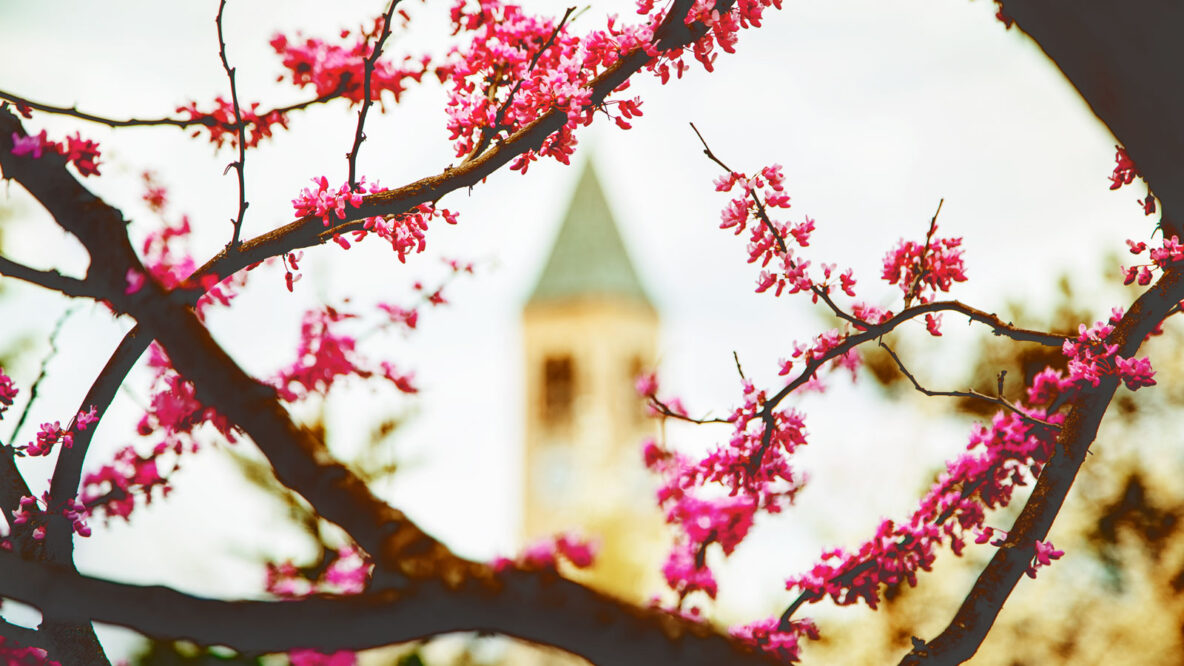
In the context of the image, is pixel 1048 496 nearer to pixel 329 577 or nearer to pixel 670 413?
Answer: pixel 670 413

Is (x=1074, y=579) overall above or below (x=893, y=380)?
below

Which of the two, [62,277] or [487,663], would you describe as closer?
[62,277]

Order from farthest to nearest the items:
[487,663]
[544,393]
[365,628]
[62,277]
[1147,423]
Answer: [544,393]
[487,663]
[1147,423]
[62,277]
[365,628]

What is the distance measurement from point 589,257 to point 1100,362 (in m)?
47.1

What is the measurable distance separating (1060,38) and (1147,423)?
534 centimetres

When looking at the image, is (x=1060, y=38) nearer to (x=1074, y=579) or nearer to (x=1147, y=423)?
(x=1147, y=423)

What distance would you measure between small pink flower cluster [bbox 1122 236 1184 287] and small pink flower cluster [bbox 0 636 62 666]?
326cm

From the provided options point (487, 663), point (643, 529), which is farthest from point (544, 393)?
point (487, 663)

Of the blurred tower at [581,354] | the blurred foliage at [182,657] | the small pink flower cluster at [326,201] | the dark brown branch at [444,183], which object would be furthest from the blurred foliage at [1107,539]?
the blurred tower at [581,354]

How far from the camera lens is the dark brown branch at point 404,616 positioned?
1603mm

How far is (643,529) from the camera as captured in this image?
70.8 feet

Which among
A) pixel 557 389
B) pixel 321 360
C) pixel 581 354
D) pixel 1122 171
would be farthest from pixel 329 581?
pixel 557 389

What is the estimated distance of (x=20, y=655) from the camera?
9.00 ft

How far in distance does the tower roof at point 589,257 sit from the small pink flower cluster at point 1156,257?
4448 centimetres
